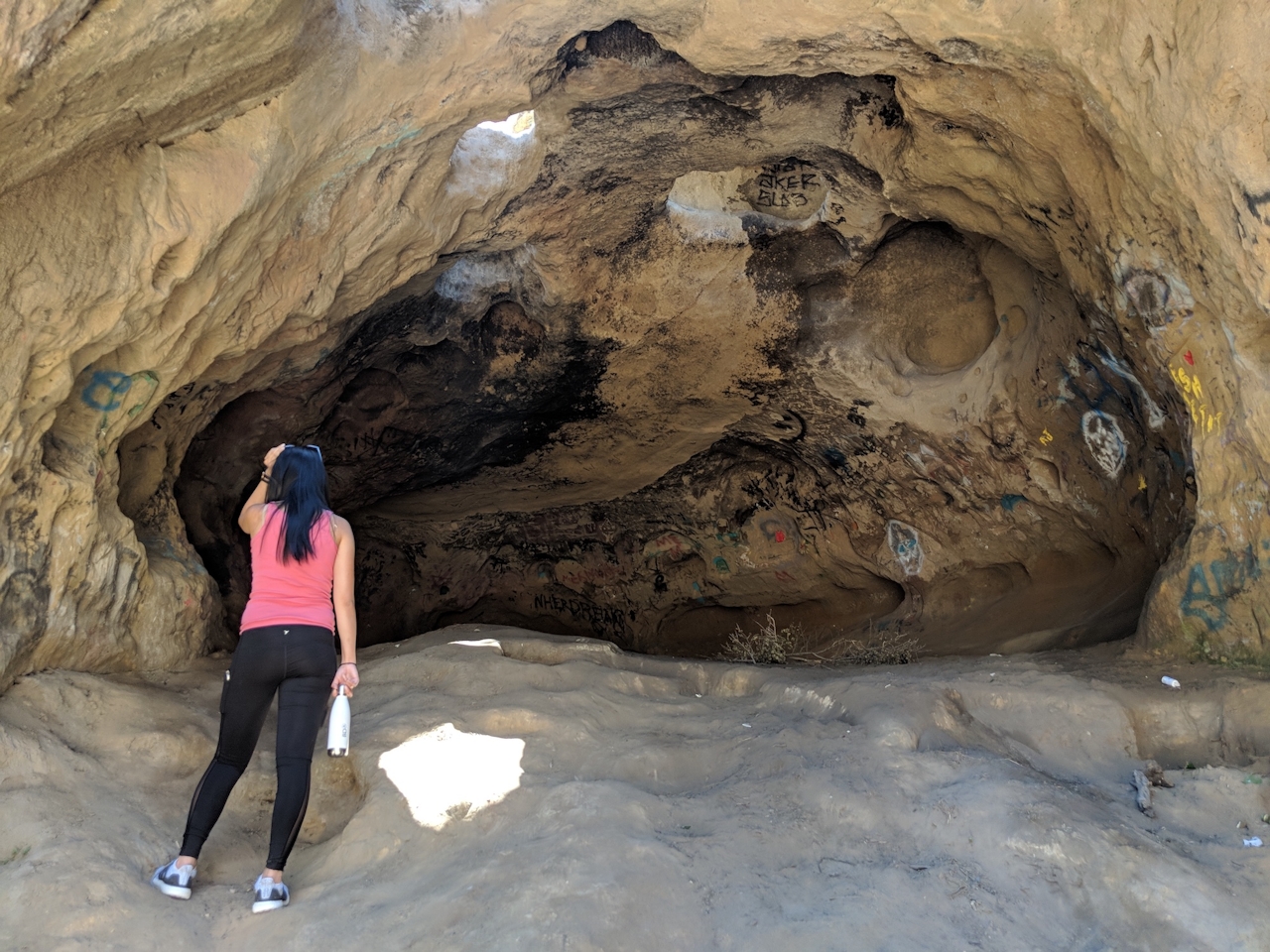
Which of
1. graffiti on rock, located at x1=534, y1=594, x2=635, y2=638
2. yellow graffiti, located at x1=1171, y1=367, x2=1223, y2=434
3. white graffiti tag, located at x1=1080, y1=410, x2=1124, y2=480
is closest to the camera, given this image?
yellow graffiti, located at x1=1171, y1=367, x2=1223, y2=434

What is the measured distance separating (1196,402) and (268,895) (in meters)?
3.67

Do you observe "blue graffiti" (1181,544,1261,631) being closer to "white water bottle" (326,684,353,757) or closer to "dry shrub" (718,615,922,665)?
"dry shrub" (718,615,922,665)

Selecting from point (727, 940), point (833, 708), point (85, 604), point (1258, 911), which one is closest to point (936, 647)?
point (833, 708)

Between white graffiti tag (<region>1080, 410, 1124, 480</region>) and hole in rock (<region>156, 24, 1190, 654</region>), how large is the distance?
0.02 meters

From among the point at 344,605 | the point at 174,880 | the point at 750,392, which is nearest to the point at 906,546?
the point at 750,392

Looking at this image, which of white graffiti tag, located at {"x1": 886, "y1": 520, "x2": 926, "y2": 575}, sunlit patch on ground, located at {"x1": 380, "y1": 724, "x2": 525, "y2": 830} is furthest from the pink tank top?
white graffiti tag, located at {"x1": 886, "y1": 520, "x2": 926, "y2": 575}

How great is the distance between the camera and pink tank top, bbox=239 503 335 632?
2.65 metres

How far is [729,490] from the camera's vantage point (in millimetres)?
7547

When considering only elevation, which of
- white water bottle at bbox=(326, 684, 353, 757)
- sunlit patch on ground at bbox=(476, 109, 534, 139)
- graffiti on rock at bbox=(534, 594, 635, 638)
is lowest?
graffiti on rock at bbox=(534, 594, 635, 638)

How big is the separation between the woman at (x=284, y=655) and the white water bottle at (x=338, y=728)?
0.09 m

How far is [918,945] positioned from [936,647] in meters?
4.08

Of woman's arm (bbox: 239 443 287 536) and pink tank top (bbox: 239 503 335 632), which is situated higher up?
woman's arm (bbox: 239 443 287 536)

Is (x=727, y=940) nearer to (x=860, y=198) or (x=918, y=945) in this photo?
(x=918, y=945)

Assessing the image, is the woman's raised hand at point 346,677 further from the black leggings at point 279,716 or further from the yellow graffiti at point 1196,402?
the yellow graffiti at point 1196,402
